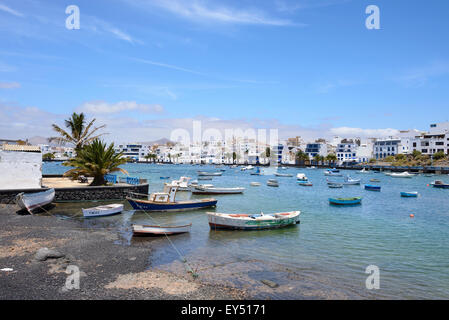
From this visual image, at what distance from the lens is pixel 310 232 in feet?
73.6

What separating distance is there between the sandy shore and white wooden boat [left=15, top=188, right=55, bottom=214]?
5612 mm

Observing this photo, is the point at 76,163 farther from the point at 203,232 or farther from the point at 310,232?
the point at 310,232

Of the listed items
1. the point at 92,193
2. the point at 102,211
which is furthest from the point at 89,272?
the point at 92,193

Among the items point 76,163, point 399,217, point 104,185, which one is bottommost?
point 399,217

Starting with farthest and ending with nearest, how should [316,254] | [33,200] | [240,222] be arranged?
[33,200] → [240,222] → [316,254]

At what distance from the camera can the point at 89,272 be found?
12.1 meters

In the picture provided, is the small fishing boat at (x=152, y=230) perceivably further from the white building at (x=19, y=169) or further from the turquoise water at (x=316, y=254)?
the white building at (x=19, y=169)

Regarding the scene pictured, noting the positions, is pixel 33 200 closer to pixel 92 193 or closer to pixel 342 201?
Result: pixel 92 193

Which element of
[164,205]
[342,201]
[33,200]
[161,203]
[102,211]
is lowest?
[342,201]

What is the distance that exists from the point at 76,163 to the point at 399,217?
34.6 metres

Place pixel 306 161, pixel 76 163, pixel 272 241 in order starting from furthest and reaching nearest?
pixel 306 161
pixel 76 163
pixel 272 241

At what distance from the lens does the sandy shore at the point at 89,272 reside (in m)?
10.2

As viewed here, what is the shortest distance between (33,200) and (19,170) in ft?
16.6
